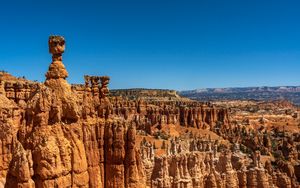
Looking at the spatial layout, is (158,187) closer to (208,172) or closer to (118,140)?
(208,172)

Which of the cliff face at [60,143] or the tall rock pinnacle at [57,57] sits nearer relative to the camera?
the cliff face at [60,143]

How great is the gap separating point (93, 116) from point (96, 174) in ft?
7.42

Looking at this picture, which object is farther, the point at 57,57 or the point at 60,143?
the point at 57,57

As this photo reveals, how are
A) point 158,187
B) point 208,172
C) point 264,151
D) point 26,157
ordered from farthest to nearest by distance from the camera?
1. point 264,151
2. point 208,172
3. point 158,187
4. point 26,157

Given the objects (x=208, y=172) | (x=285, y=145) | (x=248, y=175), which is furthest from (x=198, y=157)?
(x=285, y=145)

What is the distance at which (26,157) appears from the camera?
10953 millimetres

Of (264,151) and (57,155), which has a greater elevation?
(57,155)

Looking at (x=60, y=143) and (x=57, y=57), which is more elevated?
(x=57, y=57)

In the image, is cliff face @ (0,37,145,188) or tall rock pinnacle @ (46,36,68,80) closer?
cliff face @ (0,37,145,188)

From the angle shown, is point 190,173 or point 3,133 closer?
point 3,133

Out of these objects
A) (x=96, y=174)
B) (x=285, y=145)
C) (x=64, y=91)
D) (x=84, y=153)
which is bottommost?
(x=285, y=145)

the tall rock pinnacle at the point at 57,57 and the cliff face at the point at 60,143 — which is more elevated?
the tall rock pinnacle at the point at 57,57

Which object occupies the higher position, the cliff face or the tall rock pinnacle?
the tall rock pinnacle

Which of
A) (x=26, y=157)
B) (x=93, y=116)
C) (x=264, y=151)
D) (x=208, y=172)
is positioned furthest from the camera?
(x=264, y=151)
